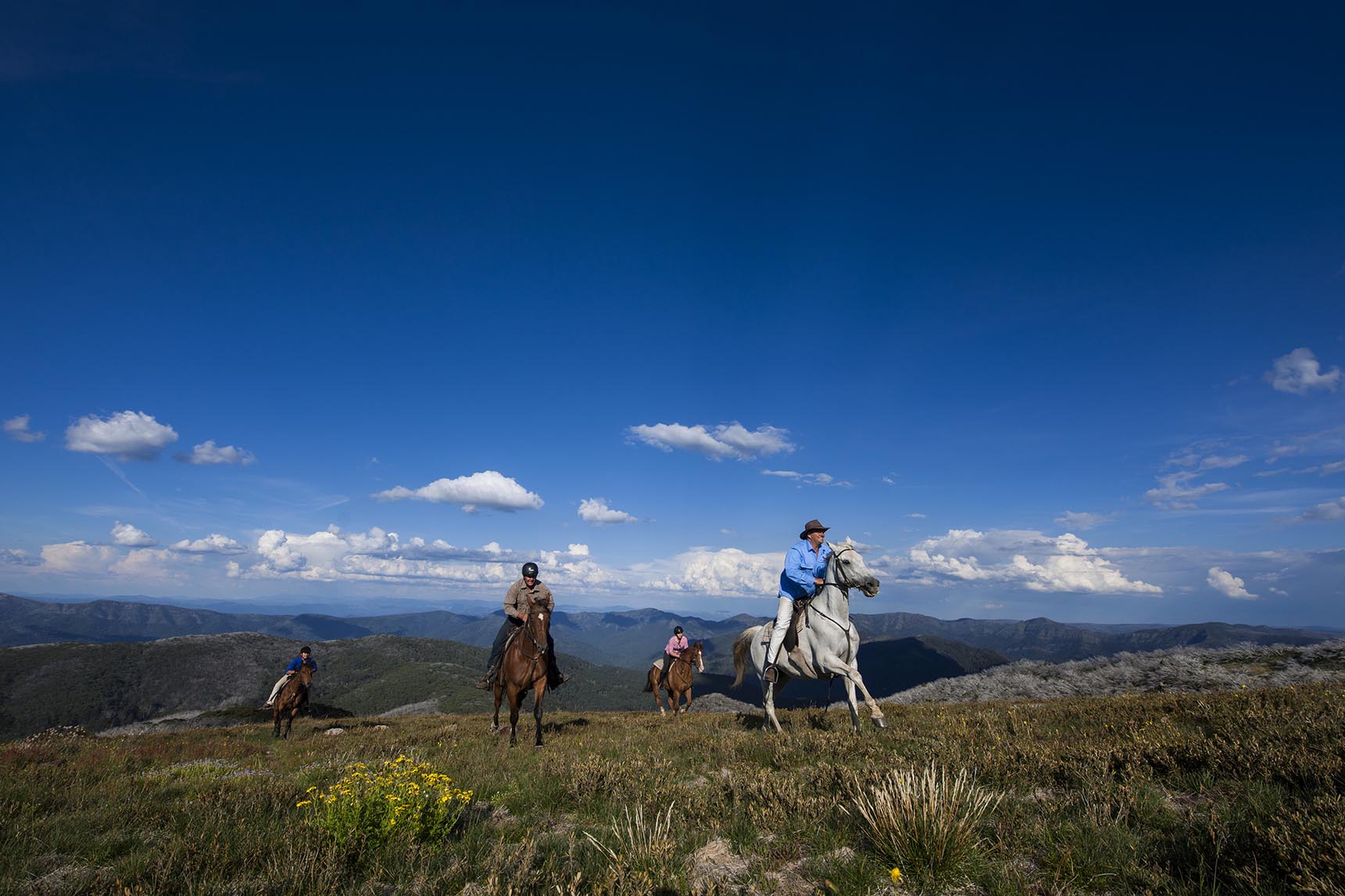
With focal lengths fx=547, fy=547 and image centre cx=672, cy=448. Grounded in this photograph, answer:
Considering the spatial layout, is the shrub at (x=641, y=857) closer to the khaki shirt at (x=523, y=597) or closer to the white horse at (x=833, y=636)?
the white horse at (x=833, y=636)

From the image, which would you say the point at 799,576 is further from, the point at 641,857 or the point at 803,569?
the point at 641,857

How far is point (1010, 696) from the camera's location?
862 inches

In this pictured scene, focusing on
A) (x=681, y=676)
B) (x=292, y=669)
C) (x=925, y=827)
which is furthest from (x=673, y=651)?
(x=925, y=827)

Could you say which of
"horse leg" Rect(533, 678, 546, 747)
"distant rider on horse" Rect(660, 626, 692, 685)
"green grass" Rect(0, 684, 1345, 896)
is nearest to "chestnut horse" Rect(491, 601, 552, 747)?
"horse leg" Rect(533, 678, 546, 747)

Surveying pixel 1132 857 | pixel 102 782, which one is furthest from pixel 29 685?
pixel 1132 857

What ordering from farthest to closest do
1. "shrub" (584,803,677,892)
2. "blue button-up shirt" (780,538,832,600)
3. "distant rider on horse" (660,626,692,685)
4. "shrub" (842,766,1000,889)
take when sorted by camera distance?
"distant rider on horse" (660,626,692,685)
"blue button-up shirt" (780,538,832,600)
"shrub" (842,766,1000,889)
"shrub" (584,803,677,892)

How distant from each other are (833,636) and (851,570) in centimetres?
143

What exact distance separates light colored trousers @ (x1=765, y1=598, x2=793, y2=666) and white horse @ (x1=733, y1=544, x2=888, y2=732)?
0.16 metres

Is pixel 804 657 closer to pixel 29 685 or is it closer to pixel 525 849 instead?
pixel 525 849

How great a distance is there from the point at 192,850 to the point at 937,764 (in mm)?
7432

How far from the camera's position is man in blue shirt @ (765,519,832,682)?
12.1 metres

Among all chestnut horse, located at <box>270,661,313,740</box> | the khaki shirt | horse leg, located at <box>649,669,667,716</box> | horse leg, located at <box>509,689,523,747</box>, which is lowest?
horse leg, located at <box>649,669,667,716</box>

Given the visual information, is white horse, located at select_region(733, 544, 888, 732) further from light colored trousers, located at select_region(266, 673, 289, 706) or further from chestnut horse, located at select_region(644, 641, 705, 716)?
light colored trousers, located at select_region(266, 673, 289, 706)

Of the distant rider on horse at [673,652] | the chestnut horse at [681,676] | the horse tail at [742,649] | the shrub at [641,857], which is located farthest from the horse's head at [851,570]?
the distant rider on horse at [673,652]
